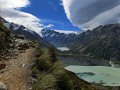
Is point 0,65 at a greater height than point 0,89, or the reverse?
point 0,65

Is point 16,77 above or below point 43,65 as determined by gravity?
below

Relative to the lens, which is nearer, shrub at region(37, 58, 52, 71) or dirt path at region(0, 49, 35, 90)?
dirt path at region(0, 49, 35, 90)

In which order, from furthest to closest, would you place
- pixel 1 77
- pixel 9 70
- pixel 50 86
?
pixel 9 70 → pixel 1 77 → pixel 50 86

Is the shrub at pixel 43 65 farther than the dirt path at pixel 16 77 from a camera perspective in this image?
Yes

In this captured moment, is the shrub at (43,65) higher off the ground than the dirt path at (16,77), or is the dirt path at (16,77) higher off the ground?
the shrub at (43,65)

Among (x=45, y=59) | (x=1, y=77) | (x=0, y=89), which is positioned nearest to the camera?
(x=0, y=89)

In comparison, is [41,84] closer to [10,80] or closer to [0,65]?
[10,80]

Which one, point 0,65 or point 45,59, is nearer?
point 0,65

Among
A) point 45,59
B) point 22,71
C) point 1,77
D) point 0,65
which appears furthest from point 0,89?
point 45,59

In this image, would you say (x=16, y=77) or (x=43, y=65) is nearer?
(x=16, y=77)

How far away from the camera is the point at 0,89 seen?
37.3ft

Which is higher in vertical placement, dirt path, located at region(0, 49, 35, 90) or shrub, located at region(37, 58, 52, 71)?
shrub, located at region(37, 58, 52, 71)

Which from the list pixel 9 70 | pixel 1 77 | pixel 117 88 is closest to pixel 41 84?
pixel 1 77

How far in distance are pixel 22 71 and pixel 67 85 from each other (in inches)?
120
